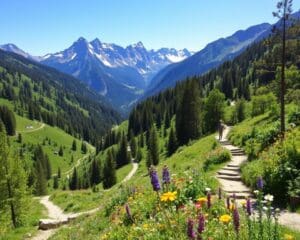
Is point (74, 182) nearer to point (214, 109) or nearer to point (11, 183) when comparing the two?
point (214, 109)

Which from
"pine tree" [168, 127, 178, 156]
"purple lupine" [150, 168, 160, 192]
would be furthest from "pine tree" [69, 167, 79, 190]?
"purple lupine" [150, 168, 160, 192]

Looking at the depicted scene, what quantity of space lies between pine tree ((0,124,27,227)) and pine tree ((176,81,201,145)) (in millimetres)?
65408

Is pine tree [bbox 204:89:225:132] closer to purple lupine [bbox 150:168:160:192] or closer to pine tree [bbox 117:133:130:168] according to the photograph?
pine tree [bbox 117:133:130:168]

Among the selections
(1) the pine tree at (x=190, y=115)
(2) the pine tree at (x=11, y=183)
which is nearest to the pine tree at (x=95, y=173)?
(1) the pine tree at (x=190, y=115)

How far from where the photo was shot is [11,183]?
133 ft

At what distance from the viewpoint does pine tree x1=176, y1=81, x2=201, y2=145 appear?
338ft

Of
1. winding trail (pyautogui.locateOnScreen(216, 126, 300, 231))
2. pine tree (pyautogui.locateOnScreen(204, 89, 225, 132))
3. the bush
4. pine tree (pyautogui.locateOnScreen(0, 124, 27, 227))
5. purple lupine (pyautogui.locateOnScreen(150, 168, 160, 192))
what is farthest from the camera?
pine tree (pyautogui.locateOnScreen(204, 89, 225, 132))

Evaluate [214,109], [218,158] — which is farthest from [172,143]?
[218,158]

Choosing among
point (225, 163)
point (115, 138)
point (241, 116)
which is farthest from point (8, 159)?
point (115, 138)

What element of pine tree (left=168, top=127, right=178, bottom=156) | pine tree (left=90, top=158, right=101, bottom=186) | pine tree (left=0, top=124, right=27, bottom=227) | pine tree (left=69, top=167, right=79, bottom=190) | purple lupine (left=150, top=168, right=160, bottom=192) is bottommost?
pine tree (left=69, top=167, right=79, bottom=190)

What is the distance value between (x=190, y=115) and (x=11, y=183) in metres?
67.1

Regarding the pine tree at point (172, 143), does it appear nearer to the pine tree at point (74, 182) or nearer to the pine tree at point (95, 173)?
the pine tree at point (95, 173)

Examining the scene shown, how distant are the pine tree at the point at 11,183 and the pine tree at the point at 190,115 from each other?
65.4 metres

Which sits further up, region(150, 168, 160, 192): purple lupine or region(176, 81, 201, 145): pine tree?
region(176, 81, 201, 145): pine tree
